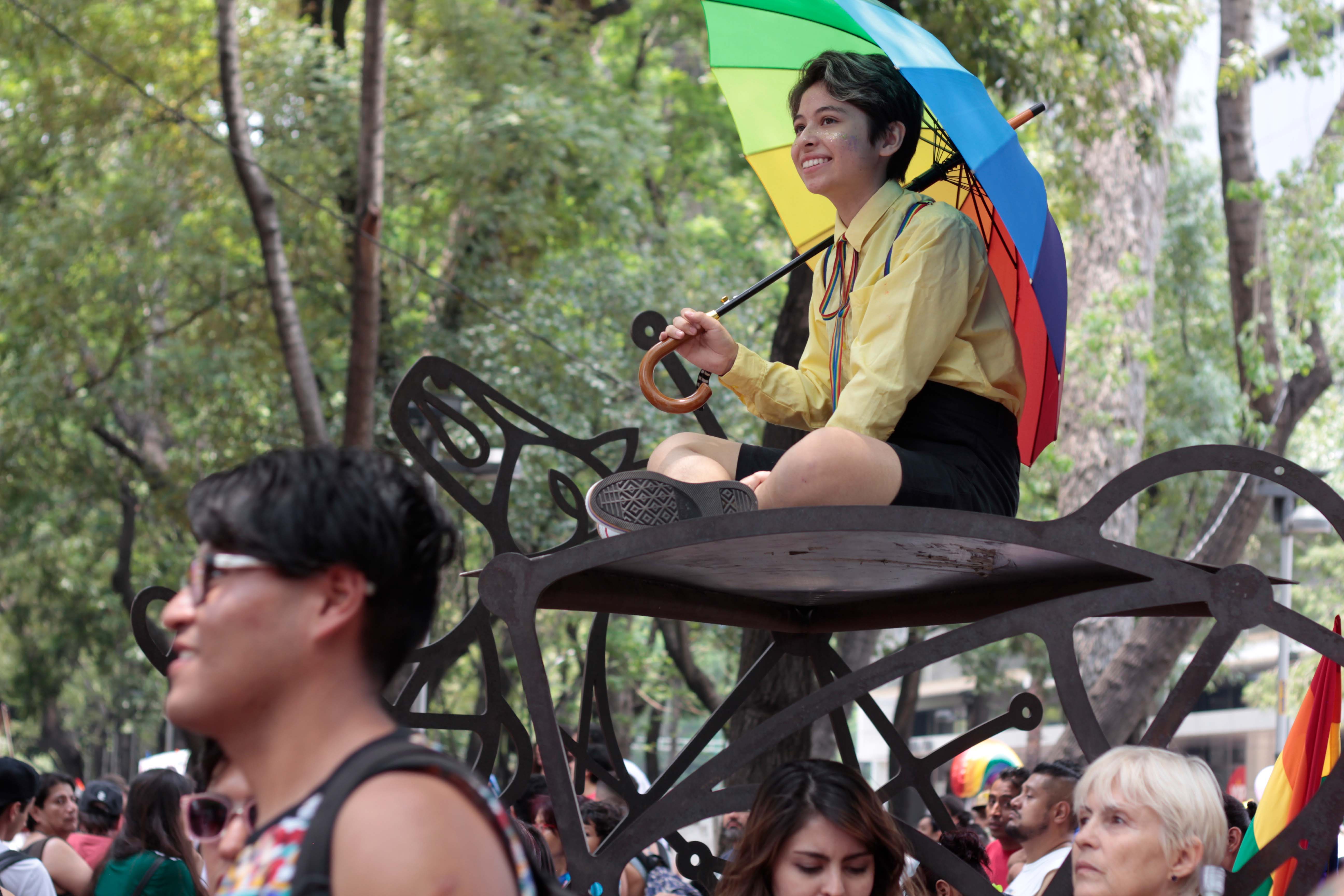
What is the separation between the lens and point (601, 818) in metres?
4.91

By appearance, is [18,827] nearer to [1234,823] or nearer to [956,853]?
[956,853]

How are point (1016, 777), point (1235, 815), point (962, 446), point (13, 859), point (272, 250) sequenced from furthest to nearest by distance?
point (272, 250) < point (1016, 777) < point (13, 859) < point (1235, 815) < point (962, 446)

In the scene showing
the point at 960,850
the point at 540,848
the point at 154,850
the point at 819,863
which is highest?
the point at 819,863

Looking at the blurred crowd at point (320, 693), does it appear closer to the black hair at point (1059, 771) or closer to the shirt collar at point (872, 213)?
the shirt collar at point (872, 213)

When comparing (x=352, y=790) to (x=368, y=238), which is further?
(x=368, y=238)

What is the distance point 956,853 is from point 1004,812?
2594 mm

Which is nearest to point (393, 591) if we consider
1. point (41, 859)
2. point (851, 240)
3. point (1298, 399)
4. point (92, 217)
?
point (851, 240)

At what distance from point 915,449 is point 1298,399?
902 cm

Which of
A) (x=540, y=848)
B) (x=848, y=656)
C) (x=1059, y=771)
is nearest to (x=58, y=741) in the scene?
(x=848, y=656)

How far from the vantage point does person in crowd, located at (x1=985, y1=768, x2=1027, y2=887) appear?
18.1 feet

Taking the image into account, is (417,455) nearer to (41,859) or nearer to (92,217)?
(41,859)

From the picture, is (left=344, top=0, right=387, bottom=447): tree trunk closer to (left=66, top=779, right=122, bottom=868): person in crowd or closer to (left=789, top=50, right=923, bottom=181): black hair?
(left=66, top=779, right=122, bottom=868): person in crowd

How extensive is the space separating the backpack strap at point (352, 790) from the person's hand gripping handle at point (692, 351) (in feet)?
5.05

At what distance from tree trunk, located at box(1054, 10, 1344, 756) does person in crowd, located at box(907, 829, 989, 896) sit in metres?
6.16
